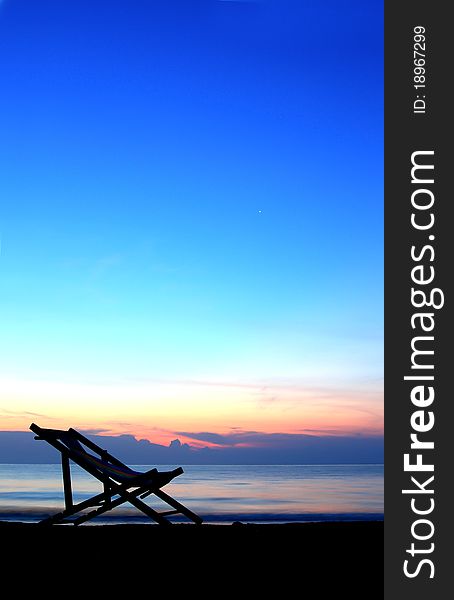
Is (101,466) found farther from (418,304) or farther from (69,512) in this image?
(418,304)

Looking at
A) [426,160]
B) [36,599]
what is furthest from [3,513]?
[426,160]

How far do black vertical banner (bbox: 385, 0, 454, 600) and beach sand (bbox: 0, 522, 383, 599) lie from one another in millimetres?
489

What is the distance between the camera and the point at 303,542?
714cm

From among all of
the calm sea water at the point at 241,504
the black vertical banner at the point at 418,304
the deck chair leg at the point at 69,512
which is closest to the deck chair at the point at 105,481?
the deck chair leg at the point at 69,512

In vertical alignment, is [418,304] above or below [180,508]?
above

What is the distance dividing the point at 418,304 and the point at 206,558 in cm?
284

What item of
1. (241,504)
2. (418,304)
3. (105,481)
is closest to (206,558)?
(105,481)

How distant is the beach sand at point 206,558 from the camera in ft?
17.3

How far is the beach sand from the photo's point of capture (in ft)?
17.3

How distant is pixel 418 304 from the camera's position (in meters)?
5.41

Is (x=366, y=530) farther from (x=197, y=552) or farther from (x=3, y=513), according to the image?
(x=3, y=513)

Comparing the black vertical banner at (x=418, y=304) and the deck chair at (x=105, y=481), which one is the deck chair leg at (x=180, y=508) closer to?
the deck chair at (x=105, y=481)

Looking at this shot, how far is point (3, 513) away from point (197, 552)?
1627cm

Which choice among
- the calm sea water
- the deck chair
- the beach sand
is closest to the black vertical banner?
the beach sand
